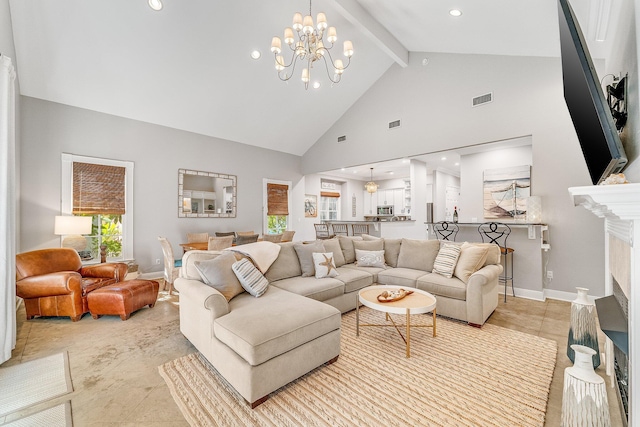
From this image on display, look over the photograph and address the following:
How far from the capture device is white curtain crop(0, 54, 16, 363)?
7.68 feet

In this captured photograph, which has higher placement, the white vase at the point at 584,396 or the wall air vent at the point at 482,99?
the wall air vent at the point at 482,99

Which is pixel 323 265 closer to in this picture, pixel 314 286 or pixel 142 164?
pixel 314 286

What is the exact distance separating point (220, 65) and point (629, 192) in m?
5.39

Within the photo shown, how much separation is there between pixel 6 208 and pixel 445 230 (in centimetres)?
578

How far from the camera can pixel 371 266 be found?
4.13 m

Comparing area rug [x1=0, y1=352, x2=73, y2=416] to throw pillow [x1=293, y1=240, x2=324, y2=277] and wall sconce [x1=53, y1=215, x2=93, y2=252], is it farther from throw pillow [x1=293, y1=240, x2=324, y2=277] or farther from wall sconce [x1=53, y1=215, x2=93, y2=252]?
throw pillow [x1=293, y1=240, x2=324, y2=277]

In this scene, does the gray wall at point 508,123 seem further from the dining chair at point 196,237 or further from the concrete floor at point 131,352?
the dining chair at point 196,237

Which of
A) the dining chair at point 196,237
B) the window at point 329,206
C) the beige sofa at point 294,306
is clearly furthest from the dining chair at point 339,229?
the dining chair at point 196,237

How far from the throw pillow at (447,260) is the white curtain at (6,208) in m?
4.44

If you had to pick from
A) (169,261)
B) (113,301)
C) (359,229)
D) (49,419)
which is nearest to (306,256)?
(169,261)

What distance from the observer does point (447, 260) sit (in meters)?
3.58

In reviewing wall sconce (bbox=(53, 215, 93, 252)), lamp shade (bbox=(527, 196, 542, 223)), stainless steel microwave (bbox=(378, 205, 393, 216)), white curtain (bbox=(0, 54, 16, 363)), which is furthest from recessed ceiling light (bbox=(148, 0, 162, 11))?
stainless steel microwave (bbox=(378, 205, 393, 216))

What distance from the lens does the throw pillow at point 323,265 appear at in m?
3.50

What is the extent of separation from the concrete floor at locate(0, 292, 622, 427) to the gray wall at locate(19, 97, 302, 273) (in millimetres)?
1676
